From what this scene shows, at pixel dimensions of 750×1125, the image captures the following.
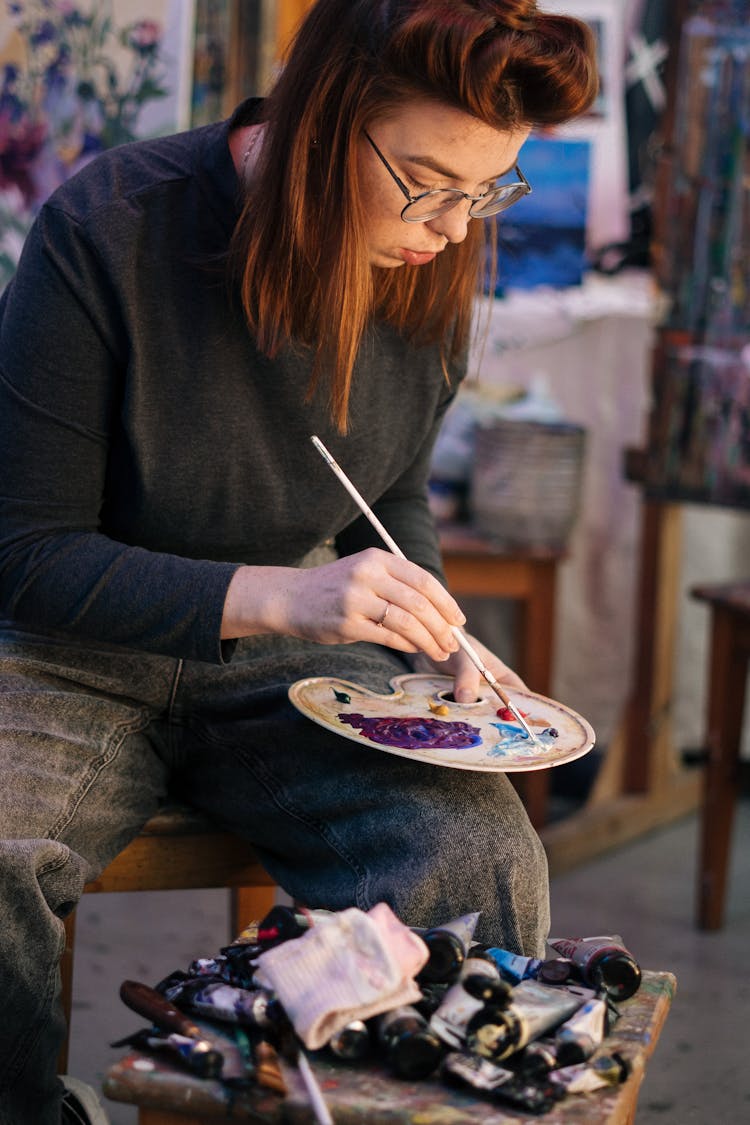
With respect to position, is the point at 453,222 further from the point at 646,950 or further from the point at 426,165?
the point at 646,950

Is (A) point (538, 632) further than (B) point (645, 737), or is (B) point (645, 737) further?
(B) point (645, 737)

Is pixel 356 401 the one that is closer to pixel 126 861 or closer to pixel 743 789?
pixel 126 861

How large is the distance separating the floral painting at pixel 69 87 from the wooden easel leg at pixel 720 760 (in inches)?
55.4

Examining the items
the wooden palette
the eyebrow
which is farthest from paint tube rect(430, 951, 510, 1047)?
the eyebrow

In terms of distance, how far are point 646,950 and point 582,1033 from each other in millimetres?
1500

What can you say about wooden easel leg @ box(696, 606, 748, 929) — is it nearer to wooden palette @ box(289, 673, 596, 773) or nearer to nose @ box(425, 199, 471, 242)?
wooden palette @ box(289, 673, 596, 773)

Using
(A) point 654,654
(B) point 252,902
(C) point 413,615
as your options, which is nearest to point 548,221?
(A) point 654,654

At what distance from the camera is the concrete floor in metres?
2.06

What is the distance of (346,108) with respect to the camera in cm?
136

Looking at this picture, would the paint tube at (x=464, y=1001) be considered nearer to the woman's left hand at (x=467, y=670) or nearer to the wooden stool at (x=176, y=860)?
the woman's left hand at (x=467, y=670)

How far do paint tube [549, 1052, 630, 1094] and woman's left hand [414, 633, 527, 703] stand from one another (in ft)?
1.58

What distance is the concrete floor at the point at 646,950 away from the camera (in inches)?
81.0

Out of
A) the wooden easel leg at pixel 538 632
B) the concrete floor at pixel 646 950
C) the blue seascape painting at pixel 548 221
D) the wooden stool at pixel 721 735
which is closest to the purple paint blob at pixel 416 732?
the concrete floor at pixel 646 950

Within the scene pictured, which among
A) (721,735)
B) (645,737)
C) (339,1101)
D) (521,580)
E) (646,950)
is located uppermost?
(521,580)
